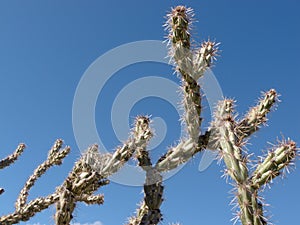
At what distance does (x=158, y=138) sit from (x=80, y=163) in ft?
3.38

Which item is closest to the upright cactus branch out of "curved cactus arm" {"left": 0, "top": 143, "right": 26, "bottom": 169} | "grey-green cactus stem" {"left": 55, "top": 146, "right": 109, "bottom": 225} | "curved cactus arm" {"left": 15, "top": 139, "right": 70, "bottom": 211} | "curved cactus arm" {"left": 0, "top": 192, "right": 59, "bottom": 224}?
"grey-green cactus stem" {"left": 55, "top": 146, "right": 109, "bottom": 225}

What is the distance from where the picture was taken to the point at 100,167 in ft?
12.6

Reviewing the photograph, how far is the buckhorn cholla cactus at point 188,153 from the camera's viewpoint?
131 inches

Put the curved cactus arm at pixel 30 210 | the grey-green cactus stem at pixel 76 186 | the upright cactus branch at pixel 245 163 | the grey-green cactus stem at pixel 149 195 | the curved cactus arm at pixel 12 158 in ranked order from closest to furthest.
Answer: the upright cactus branch at pixel 245 163 → the grey-green cactus stem at pixel 76 186 → the grey-green cactus stem at pixel 149 195 → the curved cactus arm at pixel 30 210 → the curved cactus arm at pixel 12 158

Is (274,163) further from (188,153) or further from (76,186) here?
(76,186)

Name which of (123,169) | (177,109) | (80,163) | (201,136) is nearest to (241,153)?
(201,136)

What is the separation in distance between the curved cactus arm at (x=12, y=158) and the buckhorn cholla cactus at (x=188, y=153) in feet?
11.6

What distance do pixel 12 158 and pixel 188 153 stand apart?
4.26 metres

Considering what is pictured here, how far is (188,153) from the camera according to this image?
4.02m

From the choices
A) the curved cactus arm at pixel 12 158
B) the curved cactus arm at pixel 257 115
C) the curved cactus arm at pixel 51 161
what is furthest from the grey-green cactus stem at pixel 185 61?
the curved cactus arm at pixel 12 158

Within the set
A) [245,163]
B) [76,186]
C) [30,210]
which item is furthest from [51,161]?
[245,163]

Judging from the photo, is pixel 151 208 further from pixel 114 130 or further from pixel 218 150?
pixel 114 130

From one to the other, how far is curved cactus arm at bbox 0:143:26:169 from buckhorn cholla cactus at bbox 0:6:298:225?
3.55 m

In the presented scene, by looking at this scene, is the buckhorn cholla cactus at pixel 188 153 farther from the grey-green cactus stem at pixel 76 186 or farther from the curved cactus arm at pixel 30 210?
the curved cactus arm at pixel 30 210
